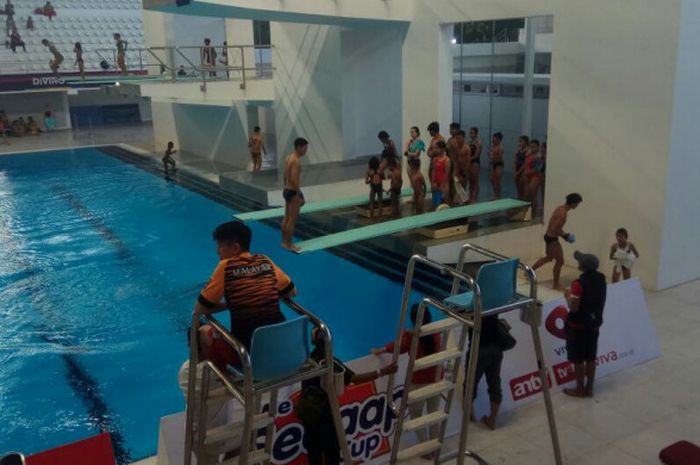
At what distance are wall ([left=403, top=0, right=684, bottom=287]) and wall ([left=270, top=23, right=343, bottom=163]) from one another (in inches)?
222

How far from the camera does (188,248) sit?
10219mm

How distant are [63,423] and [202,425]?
3.20 meters

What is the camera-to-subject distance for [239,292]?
2.85m

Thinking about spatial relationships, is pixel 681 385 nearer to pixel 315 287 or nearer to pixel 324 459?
pixel 324 459

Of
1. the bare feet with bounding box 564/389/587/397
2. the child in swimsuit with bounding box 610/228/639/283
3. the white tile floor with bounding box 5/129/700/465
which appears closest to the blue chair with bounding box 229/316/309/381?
the white tile floor with bounding box 5/129/700/465

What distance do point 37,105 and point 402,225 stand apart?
24.9m

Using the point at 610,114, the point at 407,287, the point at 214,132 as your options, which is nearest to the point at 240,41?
the point at 214,132

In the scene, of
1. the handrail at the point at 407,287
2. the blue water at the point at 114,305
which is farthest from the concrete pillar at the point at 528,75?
the handrail at the point at 407,287

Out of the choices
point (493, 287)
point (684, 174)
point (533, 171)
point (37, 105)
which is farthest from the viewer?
point (37, 105)

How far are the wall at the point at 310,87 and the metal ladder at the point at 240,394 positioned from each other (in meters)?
11.6

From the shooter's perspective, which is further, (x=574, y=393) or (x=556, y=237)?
(x=556, y=237)

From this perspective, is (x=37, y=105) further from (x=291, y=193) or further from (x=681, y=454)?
(x=681, y=454)

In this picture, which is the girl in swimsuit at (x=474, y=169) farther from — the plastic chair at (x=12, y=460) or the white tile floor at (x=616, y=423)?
the plastic chair at (x=12, y=460)

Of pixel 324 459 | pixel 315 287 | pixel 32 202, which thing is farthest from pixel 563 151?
pixel 32 202
